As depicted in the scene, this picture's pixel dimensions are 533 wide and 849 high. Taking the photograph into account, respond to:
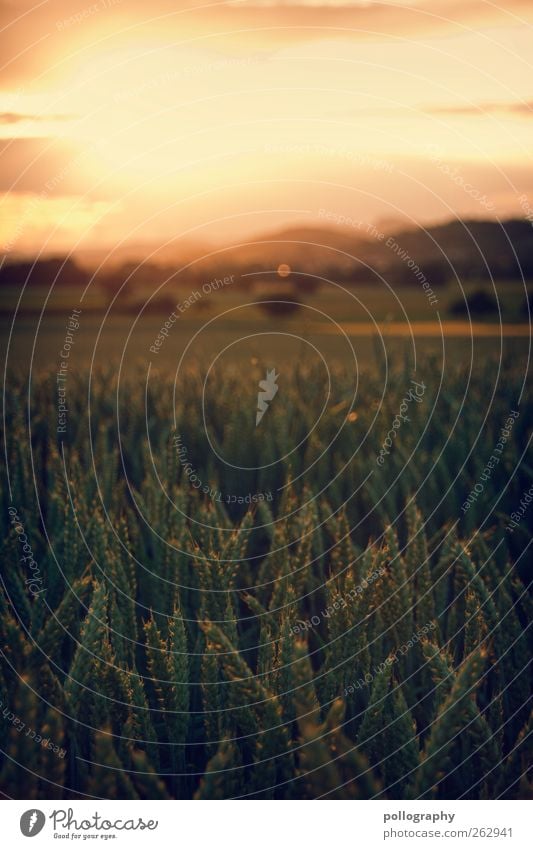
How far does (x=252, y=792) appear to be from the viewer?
143 cm

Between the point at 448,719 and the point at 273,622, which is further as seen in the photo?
the point at 273,622

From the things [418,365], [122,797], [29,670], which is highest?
[418,365]

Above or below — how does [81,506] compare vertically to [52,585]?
above

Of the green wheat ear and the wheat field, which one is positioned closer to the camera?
the green wheat ear

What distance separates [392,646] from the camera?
67.6 inches

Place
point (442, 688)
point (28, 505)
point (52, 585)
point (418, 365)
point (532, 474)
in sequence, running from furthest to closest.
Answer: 1. point (418, 365)
2. point (532, 474)
3. point (28, 505)
4. point (52, 585)
5. point (442, 688)

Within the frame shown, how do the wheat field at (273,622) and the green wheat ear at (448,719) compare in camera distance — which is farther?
the wheat field at (273,622)

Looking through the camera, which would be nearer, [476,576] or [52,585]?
[476,576]

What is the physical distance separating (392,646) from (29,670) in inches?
28.9

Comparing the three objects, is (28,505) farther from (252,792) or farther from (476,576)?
(476,576)

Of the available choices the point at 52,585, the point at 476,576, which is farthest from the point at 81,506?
the point at 476,576

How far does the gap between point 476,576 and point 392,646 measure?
30 centimetres

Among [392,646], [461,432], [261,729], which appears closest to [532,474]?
[461,432]

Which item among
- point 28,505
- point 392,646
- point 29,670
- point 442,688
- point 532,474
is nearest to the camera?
point 29,670
